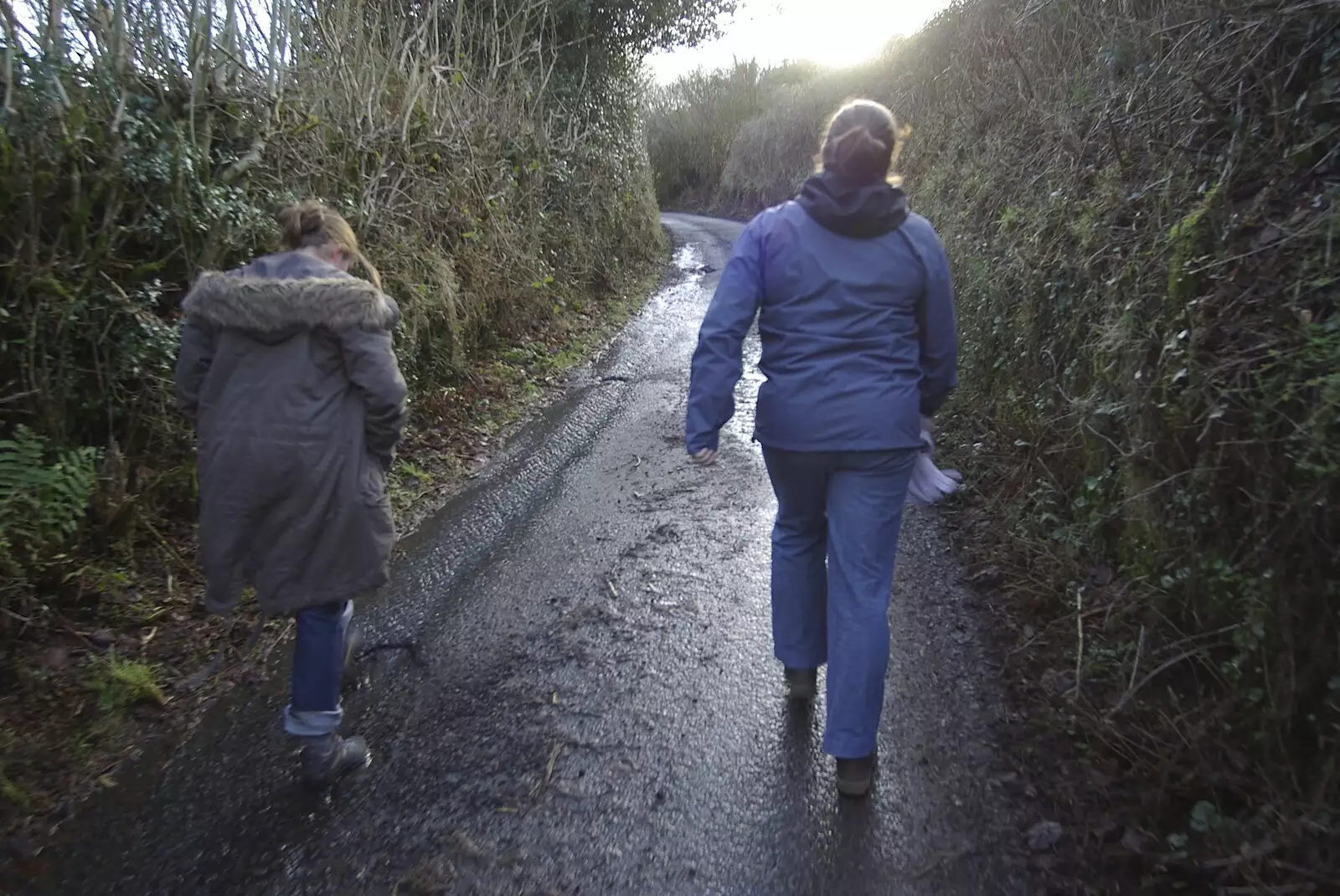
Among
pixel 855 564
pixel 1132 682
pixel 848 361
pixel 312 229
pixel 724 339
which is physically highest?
pixel 312 229

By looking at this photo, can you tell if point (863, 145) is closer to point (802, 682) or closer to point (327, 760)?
point (802, 682)

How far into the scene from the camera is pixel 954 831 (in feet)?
9.12

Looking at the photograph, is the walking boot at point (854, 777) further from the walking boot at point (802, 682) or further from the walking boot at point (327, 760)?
the walking boot at point (327, 760)

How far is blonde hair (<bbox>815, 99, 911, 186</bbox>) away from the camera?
9.13ft

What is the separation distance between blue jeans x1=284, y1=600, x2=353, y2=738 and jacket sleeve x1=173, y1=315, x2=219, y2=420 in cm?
78

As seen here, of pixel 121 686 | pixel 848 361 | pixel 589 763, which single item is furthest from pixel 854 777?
pixel 121 686

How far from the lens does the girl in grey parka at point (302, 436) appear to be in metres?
2.81

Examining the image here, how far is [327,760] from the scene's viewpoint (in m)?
3.03

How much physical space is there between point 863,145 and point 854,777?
2017 mm

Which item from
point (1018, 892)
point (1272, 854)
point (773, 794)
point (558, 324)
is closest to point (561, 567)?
point (773, 794)

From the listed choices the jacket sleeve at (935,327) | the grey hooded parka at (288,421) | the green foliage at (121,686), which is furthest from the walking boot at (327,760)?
the jacket sleeve at (935,327)

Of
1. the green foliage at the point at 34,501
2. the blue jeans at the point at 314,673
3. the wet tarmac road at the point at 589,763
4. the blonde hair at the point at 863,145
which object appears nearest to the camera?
the wet tarmac road at the point at 589,763

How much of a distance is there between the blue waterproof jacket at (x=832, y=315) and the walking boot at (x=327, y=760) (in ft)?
5.20

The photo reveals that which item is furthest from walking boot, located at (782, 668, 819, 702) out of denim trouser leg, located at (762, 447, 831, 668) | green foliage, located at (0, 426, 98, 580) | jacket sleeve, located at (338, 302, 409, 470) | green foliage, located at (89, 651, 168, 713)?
green foliage, located at (0, 426, 98, 580)
